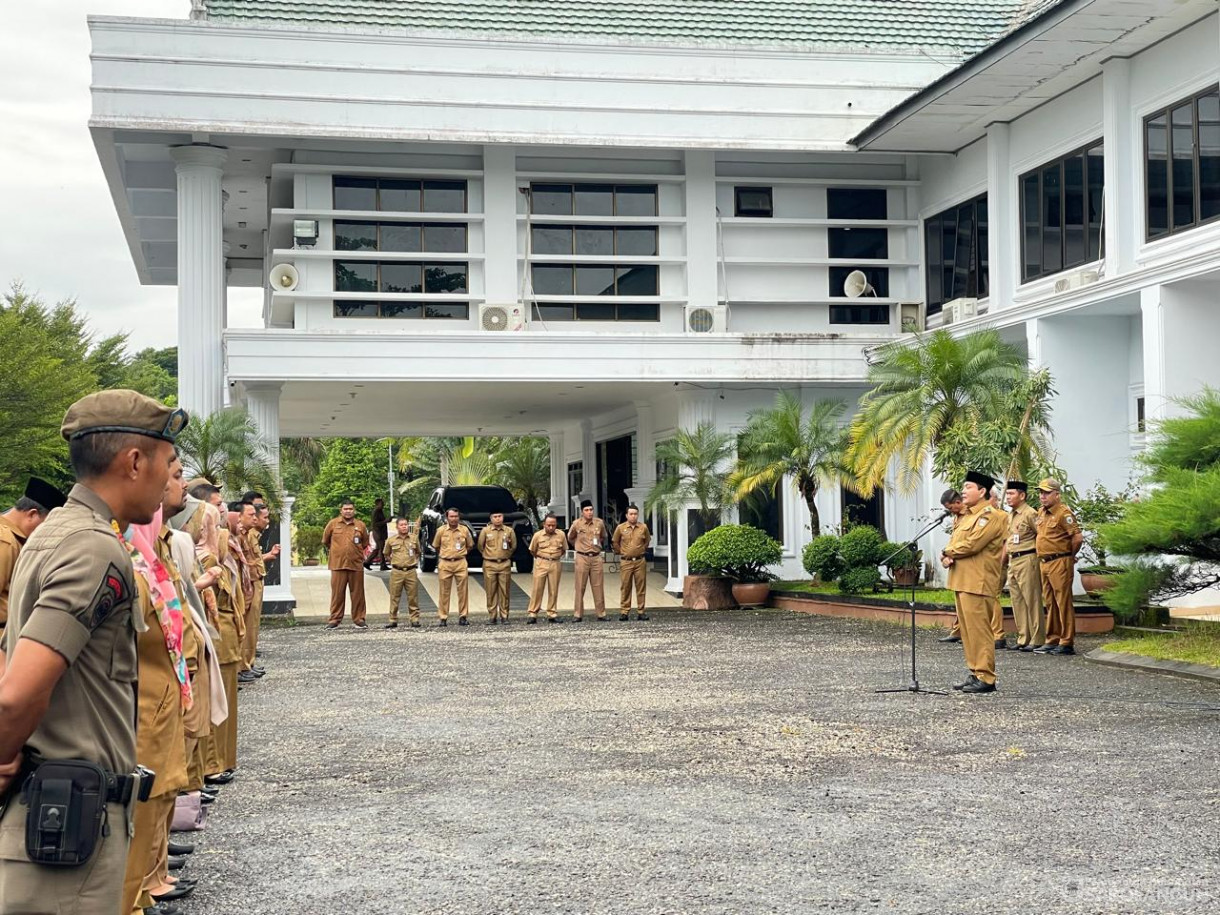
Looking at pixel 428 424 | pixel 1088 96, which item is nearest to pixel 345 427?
pixel 428 424

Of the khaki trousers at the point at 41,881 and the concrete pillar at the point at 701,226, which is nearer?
the khaki trousers at the point at 41,881

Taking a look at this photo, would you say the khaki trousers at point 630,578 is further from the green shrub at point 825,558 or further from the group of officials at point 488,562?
the green shrub at point 825,558

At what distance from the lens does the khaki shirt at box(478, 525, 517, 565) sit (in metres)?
22.6

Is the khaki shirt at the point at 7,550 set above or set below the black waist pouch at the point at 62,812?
above

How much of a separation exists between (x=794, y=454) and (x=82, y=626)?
21280 millimetres

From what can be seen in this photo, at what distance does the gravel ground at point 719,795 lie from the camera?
21.0ft

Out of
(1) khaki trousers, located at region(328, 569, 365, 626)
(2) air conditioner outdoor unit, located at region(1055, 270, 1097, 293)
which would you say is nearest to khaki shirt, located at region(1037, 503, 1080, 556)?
Result: (2) air conditioner outdoor unit, located at region(1055, 270, 1097, 293)

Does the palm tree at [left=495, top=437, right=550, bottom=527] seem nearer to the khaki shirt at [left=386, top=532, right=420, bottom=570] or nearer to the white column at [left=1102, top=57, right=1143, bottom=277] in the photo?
the khaki shirt at [left=386, top=532, right=420, bottom=570]

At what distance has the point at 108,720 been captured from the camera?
3.46m

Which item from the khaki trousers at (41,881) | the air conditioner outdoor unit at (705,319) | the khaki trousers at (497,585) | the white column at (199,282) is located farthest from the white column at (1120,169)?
the khaki trousers at (41,881)

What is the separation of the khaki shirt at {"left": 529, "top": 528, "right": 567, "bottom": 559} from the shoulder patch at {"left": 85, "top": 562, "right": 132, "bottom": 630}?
1929 centimetres

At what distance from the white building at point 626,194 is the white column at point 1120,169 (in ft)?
1.15

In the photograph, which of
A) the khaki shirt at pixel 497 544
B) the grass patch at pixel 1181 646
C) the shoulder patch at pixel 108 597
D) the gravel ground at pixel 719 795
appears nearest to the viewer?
the shoulder patch at pixel 108 597

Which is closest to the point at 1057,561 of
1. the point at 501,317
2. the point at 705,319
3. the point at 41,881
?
the point at 705,319
